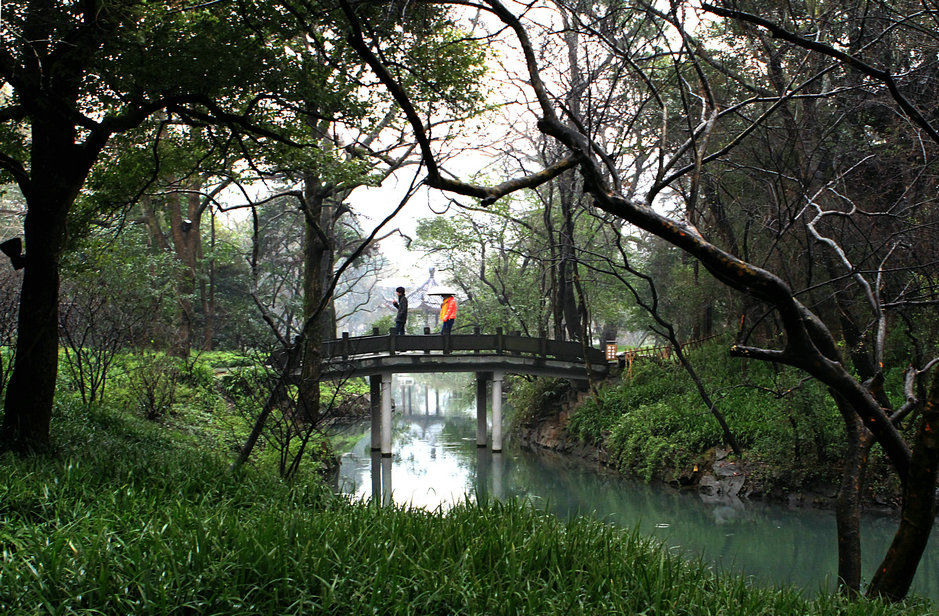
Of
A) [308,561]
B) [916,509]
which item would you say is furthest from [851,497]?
[308,561]

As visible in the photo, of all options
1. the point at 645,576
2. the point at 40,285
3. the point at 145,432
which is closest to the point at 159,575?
the point at 645,576

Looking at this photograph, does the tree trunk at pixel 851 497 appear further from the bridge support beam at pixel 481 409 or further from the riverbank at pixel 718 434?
the bridge support beam at pixel 481 409

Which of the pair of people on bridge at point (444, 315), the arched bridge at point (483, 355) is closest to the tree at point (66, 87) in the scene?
the pair of people on bridge at point (444, 315)

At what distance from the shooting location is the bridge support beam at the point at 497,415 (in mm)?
17375

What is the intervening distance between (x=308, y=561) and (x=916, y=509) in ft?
9.98

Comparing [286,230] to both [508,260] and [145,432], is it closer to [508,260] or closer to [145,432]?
[508,260]

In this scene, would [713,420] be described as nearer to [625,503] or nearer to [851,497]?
[625,503]

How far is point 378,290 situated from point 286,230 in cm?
3290

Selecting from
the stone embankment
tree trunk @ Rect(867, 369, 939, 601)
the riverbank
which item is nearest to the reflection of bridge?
the riverbank

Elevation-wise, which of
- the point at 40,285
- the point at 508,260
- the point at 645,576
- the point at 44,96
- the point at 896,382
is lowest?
the point at 645,576

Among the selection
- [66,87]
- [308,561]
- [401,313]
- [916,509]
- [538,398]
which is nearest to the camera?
[308,561]

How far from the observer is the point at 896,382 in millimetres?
11602

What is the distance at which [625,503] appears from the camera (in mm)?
12117

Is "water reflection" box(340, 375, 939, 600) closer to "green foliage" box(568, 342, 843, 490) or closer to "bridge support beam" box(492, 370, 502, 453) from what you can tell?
"bridge support beam" box(492, 370, 502, 453)
